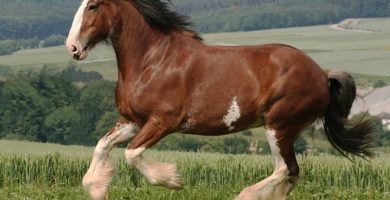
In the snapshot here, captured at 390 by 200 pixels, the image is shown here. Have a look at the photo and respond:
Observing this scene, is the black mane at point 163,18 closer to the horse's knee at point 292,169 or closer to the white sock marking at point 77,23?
the white sock marking at point 77,23

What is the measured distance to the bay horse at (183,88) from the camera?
28.2 feet

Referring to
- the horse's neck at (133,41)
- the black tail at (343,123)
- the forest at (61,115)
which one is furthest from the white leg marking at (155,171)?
the forest at (61,115)

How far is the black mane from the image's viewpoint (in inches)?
353

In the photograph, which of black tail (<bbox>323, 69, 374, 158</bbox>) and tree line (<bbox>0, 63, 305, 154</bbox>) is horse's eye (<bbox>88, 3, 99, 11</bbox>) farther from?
tree line (<bbox>0, 63, 305, 154</bbox>)

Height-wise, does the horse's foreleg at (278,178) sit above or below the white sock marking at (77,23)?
below

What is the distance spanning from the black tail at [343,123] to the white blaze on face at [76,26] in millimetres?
2552

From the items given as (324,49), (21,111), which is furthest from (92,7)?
(324,49)

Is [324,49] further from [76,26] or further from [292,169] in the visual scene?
[76,26]

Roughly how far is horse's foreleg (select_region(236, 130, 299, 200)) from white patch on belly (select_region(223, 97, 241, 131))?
0.40 meters

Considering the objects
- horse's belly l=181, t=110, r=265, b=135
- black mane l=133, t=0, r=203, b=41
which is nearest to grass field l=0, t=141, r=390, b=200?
horse's belly l=181, t=110, r=265, b=135

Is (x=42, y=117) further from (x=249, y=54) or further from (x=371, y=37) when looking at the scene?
(x=371, y=37)

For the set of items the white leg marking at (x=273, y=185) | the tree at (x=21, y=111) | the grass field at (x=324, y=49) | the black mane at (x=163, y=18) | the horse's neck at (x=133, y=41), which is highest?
the black mane at (x=163, y=18)

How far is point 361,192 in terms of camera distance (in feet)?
34.8

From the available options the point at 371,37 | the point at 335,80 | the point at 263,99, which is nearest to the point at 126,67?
the point at 263,99
